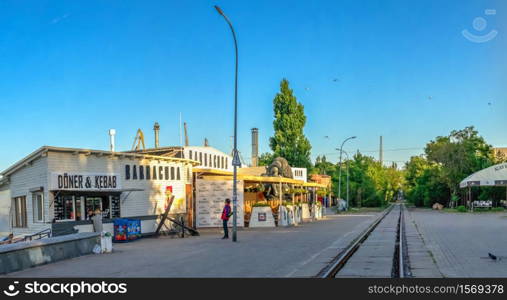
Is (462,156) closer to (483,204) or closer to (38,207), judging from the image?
(483,204)

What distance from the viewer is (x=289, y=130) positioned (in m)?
67.9

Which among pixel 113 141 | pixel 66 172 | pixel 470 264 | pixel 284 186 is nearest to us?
pixel 470 264

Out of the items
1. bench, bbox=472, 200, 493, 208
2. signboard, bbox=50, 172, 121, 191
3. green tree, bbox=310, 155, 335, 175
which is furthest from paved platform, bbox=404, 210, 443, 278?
green tree, bbox=310, 155, 335, 175

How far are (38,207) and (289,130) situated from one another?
4939 cm

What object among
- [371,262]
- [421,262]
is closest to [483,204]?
[421,262]

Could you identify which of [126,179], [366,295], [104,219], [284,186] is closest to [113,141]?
[126,179]

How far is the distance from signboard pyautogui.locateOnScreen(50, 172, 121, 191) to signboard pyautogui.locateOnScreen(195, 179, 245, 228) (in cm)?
666

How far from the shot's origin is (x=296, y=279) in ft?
35.5

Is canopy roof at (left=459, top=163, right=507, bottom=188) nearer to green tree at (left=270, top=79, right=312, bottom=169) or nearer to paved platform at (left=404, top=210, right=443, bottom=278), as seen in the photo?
green tree at (left=270, top=79, right=312, bottom=169)

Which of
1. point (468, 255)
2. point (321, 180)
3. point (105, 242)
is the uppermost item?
point (105, 242)

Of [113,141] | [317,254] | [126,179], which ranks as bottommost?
[317,254]

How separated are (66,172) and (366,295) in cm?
1490

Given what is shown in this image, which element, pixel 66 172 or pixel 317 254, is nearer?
pixel 317 254

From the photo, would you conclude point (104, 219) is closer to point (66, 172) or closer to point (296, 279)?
point (66, 172)
